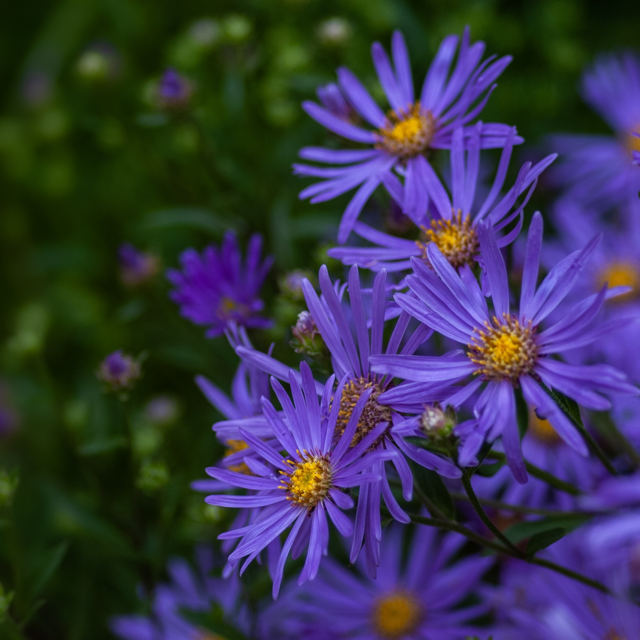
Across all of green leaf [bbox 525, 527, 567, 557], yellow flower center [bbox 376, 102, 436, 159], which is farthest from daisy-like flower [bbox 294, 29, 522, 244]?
green leaf [bbox 525, 527, 567, 557]

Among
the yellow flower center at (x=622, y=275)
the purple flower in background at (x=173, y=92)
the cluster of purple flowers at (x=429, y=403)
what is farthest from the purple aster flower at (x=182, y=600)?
the yellow flower center at (x=622, y=275)

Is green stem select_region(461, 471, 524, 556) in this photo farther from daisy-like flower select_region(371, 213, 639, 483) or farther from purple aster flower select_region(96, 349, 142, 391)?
purple aster flower select_region(96, 349, 142, 391)

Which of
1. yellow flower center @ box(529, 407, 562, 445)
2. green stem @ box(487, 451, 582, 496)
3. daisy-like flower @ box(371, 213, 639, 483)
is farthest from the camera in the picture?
yellow flower center @ box(529, 407, 562, 445)

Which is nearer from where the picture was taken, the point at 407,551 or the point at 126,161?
the point at 407,551

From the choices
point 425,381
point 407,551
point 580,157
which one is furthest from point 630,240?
point 425,381

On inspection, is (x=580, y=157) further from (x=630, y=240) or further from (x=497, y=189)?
(x=497, y=189)

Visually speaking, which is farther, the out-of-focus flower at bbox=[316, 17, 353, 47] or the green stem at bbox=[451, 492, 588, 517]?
the out-of-focus flower at bbox=[316, 17, 353, 47]

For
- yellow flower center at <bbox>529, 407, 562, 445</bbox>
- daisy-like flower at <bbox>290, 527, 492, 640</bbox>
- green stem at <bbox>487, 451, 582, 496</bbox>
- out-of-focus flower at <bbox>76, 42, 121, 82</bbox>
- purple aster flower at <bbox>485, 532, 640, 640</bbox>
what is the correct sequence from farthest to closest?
out-of-focus flower at <bbox>76, 42, 121, 82</bbox> → yellow flower center at <bbox>529, 407, 562, 445</bbox> → daisy-like flower at <bbox>290, 527, 492, 640</bbox> → purple aster flower at <bbox>485, 532, 640, 640</bbox> → green stem at <bbox>487, 451, 582, 496</bbox>

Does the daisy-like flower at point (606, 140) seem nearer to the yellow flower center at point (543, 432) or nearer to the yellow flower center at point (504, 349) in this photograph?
the yellow flower center at point (543, 432)
